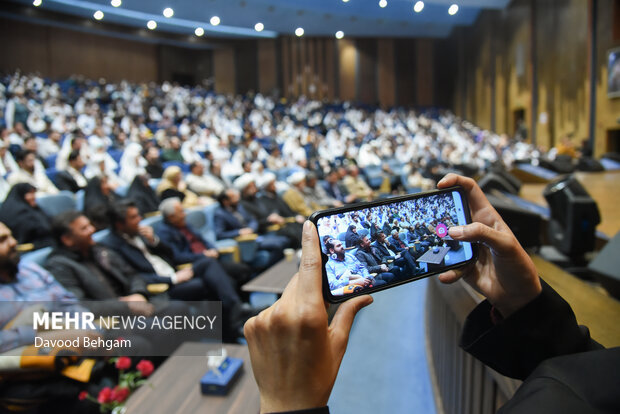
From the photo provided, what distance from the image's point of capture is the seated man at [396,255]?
48cm

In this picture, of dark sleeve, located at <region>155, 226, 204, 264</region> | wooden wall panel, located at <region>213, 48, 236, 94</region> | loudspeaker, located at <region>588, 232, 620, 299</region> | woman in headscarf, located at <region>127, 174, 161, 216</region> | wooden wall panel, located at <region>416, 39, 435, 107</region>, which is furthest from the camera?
wooden wall panel, located at <region>416, 39, 435, 107</region>

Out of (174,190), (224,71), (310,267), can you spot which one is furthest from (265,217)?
(224,71)

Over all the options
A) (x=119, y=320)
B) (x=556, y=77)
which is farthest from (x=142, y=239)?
(x=556, y=77)

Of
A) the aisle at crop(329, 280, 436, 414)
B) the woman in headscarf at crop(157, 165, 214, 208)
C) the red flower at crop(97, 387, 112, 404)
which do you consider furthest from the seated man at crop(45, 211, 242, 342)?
the woman in headscarf at crop(157, 165, 214, 208)

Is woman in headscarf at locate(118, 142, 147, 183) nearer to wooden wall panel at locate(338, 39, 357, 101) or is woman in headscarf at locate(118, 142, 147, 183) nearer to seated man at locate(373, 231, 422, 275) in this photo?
seated man at locate(373, 231, 422, 275)

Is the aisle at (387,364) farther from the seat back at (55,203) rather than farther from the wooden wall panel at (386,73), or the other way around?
the wooden wall panel at (386,73)

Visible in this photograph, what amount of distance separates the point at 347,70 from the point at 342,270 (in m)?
14.0

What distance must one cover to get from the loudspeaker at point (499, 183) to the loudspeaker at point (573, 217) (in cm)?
45

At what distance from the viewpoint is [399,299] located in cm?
261

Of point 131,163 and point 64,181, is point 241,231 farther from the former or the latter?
point 131,163

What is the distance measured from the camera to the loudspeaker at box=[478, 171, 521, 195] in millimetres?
2658

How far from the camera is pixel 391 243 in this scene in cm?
49

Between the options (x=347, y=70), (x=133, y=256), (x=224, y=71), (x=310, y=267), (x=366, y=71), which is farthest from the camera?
(x=366, y=71)

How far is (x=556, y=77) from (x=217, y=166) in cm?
733
